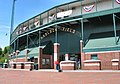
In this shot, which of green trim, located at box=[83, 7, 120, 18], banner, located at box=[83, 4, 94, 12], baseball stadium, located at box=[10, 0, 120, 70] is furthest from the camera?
banner, located at box=[83, 4, 94, 12]

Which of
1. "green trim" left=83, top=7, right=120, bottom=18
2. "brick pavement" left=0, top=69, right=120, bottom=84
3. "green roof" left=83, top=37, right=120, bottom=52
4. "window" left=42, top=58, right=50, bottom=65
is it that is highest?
"green trim" left=83, top=7, right=120, bottom=18

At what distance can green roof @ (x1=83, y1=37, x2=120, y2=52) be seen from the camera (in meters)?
26.4

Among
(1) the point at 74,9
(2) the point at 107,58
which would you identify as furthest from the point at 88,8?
(2) the point at 107,58

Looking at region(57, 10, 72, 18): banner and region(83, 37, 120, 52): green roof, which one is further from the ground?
region(57, 10, 72, 18): banner

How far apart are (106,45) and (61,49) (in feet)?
38.9

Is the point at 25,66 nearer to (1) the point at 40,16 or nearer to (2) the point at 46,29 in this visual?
(2) the point at 46,29

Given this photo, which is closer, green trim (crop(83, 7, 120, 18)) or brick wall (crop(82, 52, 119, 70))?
brick wall (crop(82, 52, 119, 70))

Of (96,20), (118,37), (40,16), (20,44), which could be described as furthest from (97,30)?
(20,44)

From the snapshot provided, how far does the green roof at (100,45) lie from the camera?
86.5 ft

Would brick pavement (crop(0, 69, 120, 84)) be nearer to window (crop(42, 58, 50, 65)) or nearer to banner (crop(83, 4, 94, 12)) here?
banner (crop(83, 4, 94, 12))

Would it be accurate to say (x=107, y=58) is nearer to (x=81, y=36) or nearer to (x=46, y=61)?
(x=81, y=36)

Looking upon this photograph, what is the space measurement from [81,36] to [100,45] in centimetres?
644

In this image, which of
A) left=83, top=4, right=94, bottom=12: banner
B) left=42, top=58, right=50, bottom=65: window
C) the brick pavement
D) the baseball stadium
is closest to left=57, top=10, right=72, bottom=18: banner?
the baseball stadium

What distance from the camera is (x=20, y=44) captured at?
52719mm
